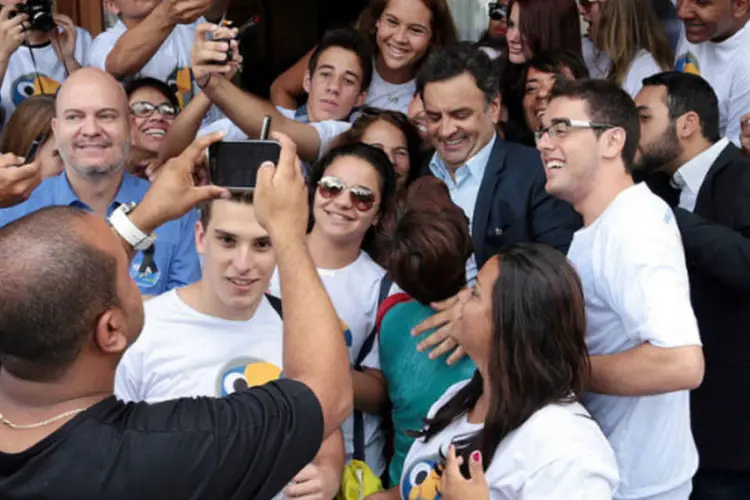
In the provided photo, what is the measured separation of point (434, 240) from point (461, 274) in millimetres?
122

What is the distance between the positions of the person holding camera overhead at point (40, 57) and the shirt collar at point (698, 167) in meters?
2.41

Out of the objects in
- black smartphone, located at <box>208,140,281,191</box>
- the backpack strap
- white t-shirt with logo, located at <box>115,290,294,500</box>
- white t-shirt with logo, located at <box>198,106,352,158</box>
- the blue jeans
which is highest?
black smartphone, located at <box>208,140,281,191</box>

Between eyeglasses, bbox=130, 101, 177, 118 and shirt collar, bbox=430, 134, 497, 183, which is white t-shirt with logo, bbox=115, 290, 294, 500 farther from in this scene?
eyeglasses, bbox=130, 101, 177, 118

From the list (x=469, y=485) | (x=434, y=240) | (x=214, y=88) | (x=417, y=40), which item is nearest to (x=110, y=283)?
(x=469, y=485)

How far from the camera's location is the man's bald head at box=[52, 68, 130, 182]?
307cm

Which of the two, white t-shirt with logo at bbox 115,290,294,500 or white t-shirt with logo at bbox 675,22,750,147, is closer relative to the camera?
white t-shirt with logo at bbox 115,290,294,500

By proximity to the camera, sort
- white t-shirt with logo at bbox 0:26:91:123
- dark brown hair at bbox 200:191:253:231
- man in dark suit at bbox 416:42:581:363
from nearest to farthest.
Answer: dark brown hair at bbox 200:191:253:231 → man in dark suit at bbox 416:42:581:363 → white t-shirt with logo at bbox 0:26:91:123

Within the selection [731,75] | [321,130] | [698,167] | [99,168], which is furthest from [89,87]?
[731,75]

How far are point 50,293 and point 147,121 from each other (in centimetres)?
226

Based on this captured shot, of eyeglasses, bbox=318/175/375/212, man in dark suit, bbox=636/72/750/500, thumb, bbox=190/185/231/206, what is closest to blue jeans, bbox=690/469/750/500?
man in dark suit, bbox=636/72/750/500

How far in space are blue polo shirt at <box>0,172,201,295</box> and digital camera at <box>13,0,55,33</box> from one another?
36.3 inches

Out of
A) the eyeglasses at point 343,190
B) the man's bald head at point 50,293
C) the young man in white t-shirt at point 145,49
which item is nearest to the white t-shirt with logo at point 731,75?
the eyeglasses at point 343,190

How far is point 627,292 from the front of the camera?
6.91ft

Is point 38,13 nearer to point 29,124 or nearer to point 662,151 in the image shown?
point 29,124
